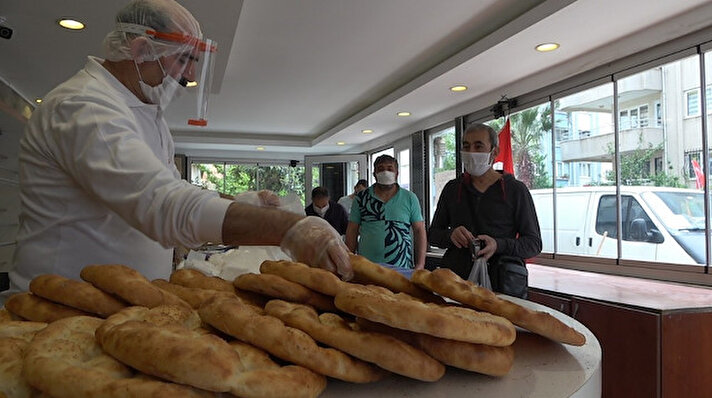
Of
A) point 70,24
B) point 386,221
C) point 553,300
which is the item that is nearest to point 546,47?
point 386,221

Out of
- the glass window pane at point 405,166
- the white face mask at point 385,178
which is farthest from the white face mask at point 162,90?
the glass window pane at point 405,166

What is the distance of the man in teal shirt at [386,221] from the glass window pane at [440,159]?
3.21m

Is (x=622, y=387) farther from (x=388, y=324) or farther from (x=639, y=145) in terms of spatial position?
(x=388, y=324)

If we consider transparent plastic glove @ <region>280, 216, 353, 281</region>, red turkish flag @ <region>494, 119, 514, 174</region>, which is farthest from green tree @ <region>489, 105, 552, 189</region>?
transparent plastic glove @ <region>280, 216, 353, 281</region>

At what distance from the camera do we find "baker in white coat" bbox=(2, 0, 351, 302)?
1.04m

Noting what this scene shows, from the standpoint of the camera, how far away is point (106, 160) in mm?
1113

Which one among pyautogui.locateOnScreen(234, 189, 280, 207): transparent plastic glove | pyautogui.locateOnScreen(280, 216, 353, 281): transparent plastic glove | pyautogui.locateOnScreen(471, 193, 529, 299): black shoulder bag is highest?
pyautogui.locateOnScreen(234, 189, 280, 207): transparent plastic glove

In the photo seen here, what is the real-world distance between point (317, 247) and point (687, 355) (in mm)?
2624

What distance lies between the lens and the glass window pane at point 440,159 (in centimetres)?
719

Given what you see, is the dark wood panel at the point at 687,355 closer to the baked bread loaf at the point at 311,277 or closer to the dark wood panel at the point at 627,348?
the dark wood panel at the point at 627,348

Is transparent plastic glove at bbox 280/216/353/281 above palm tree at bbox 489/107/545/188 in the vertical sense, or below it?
below

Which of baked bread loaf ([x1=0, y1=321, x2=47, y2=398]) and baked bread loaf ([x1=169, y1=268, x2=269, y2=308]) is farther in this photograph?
baked bread loaf ([x1=169, y1=268, x2=269, y2=308])

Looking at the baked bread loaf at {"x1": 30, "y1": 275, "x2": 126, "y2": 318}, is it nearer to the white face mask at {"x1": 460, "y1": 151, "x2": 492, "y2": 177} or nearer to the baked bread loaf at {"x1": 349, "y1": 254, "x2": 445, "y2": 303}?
A: the baked bread loaf at {"x1": 349, "y1": 254, "x2": 445, "y2": 303}

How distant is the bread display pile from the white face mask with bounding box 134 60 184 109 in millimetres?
790
